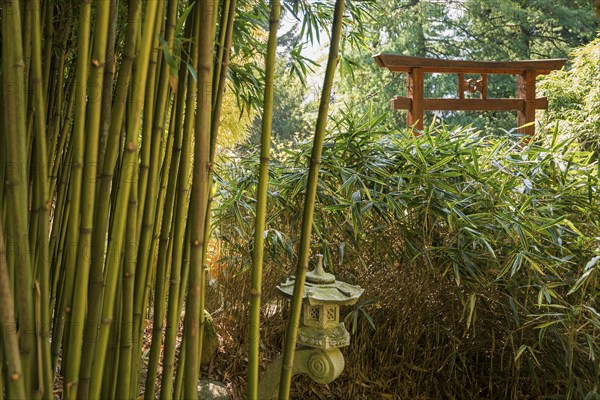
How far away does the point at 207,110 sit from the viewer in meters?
0.84

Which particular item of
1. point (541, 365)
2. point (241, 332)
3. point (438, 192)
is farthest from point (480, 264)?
point (241, 332)

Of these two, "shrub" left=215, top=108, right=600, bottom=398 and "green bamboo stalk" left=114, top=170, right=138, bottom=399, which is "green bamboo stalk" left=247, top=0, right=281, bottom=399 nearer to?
"green bamboo stalk" left=114, top=170, right=138, bottom=399

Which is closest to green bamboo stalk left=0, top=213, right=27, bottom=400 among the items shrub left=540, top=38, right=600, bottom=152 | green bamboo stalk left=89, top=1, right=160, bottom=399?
green bamboo stalk left=89, top=1, right=160, bottom=399

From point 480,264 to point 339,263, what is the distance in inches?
19.6

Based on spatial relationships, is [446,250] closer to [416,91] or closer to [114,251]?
[114,251]

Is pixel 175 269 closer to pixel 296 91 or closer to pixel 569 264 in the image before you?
pixel 569 264

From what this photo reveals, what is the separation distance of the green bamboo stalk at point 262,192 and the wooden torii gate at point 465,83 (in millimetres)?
3277

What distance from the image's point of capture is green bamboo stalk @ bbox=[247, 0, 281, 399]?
895mm

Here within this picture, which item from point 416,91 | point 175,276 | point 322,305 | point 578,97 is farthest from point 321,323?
point 578,97

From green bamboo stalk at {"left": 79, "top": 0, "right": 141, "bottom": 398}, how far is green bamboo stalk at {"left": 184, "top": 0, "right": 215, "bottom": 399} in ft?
0.32

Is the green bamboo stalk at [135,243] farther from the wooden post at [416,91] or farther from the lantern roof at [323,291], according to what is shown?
the wooden post at [416,91]

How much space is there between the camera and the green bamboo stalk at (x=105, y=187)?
2.83ft

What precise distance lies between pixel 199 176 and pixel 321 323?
43.4 inches

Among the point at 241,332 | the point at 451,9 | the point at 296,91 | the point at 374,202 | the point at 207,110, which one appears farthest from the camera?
the point at 296,91
